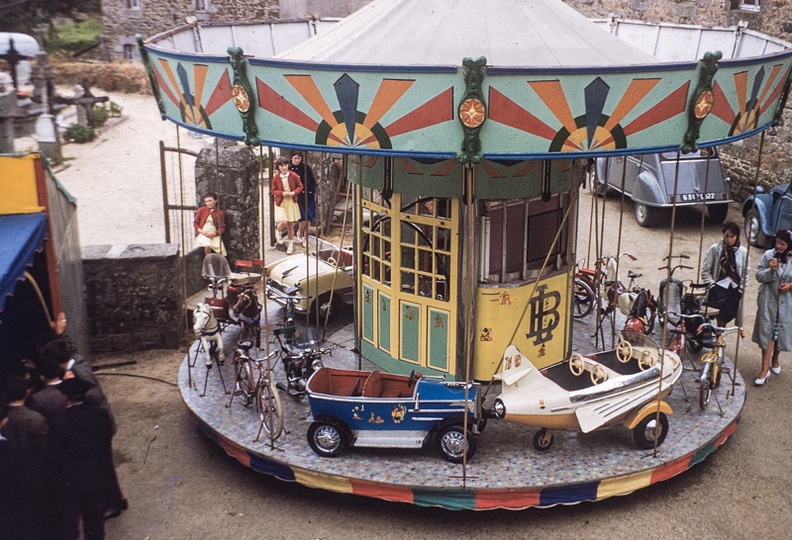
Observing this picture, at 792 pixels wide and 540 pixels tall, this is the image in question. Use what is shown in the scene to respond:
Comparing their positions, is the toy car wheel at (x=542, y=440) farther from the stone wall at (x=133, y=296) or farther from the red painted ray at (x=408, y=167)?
the stone wall at (x=133, y=296)

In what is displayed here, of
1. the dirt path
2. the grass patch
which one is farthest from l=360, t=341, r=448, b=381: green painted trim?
the grass patch

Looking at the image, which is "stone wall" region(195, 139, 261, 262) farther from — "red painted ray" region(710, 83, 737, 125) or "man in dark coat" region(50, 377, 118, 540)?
"red painted ray" region(710, 83, 737, 125)

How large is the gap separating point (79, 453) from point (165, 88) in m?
2.94

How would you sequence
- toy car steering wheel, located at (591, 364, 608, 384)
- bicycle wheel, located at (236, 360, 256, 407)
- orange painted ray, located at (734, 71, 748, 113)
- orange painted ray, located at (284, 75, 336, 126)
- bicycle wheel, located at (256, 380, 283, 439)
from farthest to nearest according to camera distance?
bicycle wheel, located at (236, 360, 256, 407)
toy car steering wheel, located at (591, 364, 608, 384)
bicycle wheel, located at (256, 380, 283, 439)
orange painted ray, located at (734, 71, 748, 113)
orange painted ray, located at (284, 75, 336, 126)

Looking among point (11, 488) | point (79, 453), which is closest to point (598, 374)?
point (79, 453)

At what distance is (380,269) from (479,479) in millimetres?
2480

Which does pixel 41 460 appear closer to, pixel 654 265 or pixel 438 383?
pixel 438 383

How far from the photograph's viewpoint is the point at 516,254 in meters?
7.82

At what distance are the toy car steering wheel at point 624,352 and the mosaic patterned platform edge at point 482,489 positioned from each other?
968 mm

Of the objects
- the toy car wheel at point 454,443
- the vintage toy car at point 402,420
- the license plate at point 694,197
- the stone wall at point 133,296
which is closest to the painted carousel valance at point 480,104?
the vintage toy car at point 402,420

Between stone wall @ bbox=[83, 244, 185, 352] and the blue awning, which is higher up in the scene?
the blue awning

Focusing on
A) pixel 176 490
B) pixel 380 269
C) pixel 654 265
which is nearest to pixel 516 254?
pixel 380 269

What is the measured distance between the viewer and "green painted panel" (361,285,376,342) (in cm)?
841

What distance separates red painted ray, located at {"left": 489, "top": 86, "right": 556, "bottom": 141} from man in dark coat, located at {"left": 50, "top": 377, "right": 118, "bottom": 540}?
3339 mm
